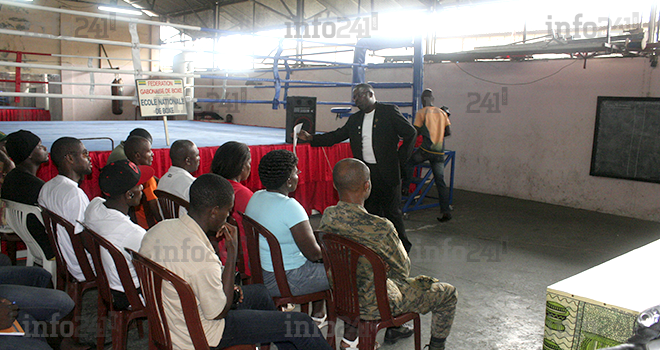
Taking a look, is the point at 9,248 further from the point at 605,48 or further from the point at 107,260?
the point at 605,48

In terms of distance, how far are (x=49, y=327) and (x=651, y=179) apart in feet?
20.2

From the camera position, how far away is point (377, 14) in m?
8.59

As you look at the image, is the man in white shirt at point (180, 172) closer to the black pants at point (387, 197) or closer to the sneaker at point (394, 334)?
the sneaker at point (394, 334)

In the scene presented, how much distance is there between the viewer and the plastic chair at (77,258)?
2.00 meters

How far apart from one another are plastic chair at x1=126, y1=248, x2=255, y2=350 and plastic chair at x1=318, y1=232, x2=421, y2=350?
635 mm

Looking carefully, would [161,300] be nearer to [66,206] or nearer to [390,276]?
[390,276]

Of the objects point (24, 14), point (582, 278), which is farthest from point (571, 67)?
Answer: point (24, 14)

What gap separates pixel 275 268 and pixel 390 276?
52 centimetres

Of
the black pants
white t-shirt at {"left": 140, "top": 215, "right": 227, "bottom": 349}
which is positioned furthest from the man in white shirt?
the black pants

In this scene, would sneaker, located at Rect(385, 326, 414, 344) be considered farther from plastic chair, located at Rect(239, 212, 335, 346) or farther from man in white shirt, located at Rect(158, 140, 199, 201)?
man in white shirt, located at Rect(158, 140, 199, 201)

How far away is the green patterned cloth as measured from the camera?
1.85m

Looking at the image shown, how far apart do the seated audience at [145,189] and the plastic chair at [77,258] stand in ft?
1.91

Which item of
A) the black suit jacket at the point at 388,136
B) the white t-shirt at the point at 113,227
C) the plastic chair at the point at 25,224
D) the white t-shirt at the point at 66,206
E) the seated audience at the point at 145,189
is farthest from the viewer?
the black suit jacket at the point at 388,136

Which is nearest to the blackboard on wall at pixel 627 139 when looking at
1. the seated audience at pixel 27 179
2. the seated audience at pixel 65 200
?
the seated audience at pixel 65 200
